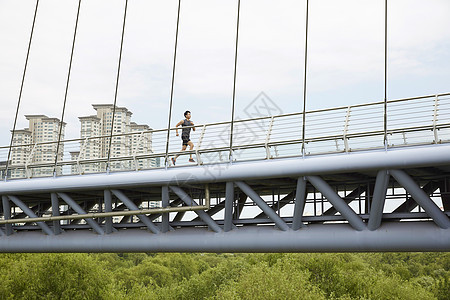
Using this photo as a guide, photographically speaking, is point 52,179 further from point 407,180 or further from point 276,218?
point 407,180

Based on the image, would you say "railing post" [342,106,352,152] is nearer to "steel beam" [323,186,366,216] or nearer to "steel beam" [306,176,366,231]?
"steel beam" [306,176,366,231]

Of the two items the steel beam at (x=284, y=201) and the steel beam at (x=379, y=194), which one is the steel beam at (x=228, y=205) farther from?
the steel beam at (x=379, y=194)

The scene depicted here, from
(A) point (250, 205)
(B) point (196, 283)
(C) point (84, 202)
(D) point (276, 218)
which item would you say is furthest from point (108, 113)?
(B) point (196, 283)

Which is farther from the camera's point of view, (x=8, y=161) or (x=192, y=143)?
(x=8, y=161)

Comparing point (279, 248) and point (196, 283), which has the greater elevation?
point (279, 248)

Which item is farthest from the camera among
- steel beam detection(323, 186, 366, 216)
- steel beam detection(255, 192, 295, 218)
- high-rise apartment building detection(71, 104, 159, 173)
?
high-rise apartment building detection(71, 104, 159, 173)

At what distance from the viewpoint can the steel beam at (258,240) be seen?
40.4ft

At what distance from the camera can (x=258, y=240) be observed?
46.0ft

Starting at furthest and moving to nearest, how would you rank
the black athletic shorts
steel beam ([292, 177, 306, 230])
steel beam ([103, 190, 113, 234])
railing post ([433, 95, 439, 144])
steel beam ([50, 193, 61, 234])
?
1. steel beam ([50, 193, 61, 234])
2. steel beam ([103, 190, 113, 234])
3. the black athletic shorts
4. steel beam ([292, 177, 306, 230])
5. railing post ([433, 95, 439, 144])

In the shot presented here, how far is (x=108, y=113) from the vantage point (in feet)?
100

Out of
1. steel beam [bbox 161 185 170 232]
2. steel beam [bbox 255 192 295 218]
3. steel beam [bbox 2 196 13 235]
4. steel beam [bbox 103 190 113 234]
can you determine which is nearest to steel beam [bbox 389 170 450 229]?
steel beam [bbox 255 192 295 218]

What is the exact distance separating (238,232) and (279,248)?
1199 mm

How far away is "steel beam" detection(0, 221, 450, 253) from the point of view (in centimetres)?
1231

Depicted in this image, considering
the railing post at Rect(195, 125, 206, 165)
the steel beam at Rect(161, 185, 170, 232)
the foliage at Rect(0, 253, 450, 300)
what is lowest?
the foliage at Rect(0, 253, 450, 300)
